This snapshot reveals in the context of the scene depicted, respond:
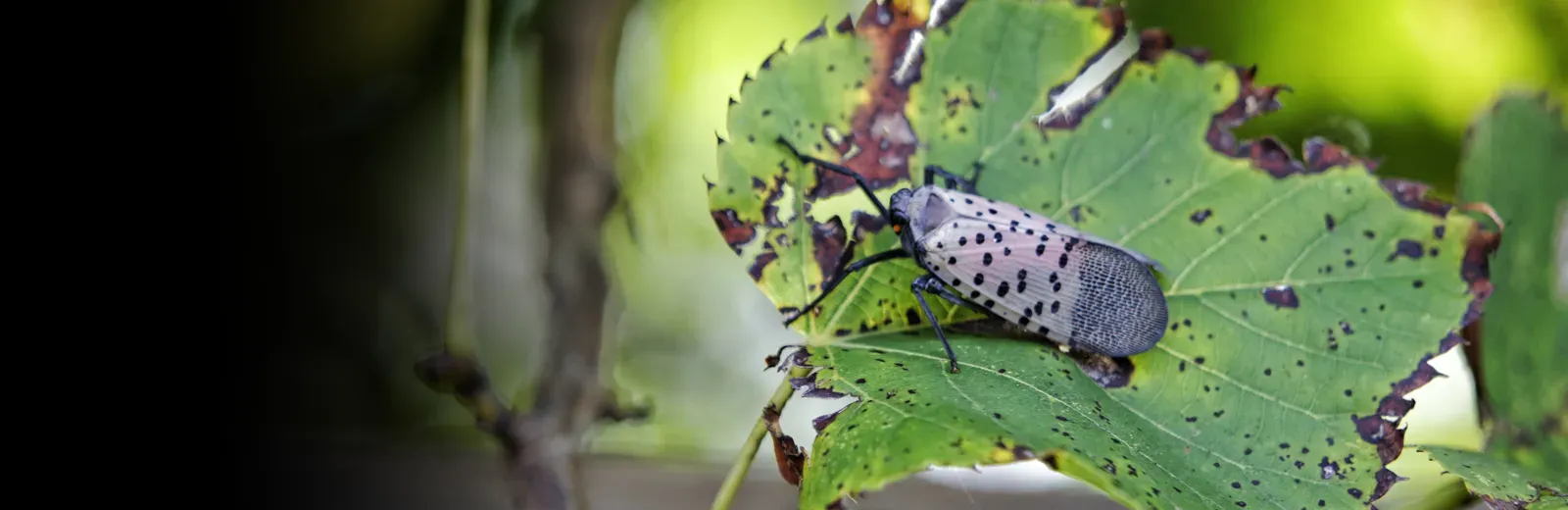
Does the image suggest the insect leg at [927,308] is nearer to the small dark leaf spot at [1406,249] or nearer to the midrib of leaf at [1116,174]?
the midrib of leaf at [1116,174]

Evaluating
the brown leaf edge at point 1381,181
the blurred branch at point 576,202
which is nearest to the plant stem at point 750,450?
the brown leaf edge at point 1381,181

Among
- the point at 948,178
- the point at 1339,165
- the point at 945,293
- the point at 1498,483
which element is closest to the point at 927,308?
the point at 945,293

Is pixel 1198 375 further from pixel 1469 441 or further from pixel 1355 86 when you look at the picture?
pixel 1469 441

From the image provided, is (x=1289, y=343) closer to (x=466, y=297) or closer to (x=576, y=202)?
(x=466, y=297)

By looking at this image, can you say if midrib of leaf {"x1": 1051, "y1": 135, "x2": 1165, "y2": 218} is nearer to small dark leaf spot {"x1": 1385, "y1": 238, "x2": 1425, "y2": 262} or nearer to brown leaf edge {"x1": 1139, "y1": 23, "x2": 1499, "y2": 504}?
brown leaf edge {"x1": 1139, "y1": 23, "x2": 1499, "y2": 504}

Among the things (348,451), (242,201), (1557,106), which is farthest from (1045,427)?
(348,451)

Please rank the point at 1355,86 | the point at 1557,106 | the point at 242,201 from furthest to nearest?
the point at 1355,86 → the point at 242,201 → the point at 1557,106

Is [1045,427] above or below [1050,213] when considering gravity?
below
